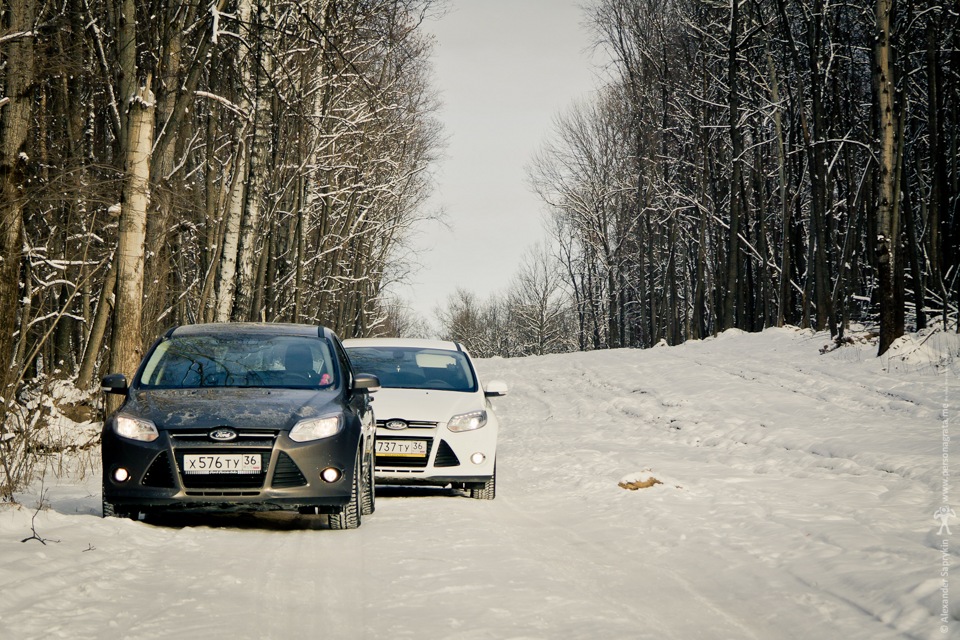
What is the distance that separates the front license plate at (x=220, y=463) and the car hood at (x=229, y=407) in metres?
0.22

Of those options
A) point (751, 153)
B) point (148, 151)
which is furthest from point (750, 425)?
point (751, 153)

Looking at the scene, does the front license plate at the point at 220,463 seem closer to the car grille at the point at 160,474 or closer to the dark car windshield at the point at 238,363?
the car grille at the point at 160,474

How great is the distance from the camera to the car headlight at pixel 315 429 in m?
7.89

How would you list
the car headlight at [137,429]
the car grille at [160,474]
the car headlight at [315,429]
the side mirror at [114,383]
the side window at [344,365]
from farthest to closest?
1. the side window at [344,365]
2. the side mirror at [114,383]
3. the car headlight at [315,429]
4. the car headlight at [137,429]
5. the car grille at [160,474]

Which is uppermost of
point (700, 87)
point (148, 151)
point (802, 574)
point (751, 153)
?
point (700, 87)

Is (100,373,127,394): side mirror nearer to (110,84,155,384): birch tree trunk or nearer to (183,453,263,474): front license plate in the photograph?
(183,453,263,474): front license plate

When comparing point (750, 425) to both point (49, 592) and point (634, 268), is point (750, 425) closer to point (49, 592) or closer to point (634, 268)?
point (49, 592)

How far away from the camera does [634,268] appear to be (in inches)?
2547

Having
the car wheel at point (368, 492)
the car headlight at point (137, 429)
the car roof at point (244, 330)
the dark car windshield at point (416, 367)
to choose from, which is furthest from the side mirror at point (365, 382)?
the dark car windshield at point (416, 367)

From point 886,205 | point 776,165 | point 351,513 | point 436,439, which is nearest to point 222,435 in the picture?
point 351,513

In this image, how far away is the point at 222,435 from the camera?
7676 mm

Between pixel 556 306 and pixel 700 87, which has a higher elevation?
pixel 700 87

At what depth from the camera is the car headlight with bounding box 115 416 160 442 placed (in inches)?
305

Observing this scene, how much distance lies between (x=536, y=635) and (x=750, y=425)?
38.7ft
